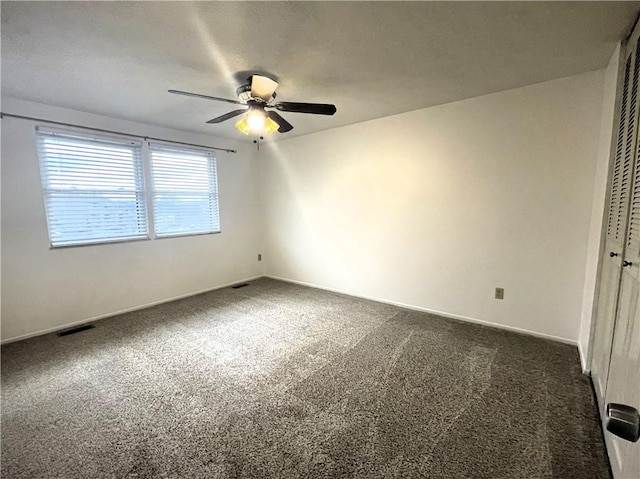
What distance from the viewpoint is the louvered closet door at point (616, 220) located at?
5.06ft

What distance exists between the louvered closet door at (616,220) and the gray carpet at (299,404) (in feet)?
1.07

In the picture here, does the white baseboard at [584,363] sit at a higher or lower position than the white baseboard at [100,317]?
higher

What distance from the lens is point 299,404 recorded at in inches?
74.3

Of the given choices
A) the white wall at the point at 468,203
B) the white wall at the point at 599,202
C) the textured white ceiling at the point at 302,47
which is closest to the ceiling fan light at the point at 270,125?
the textured white ceiling at the point at 302,47

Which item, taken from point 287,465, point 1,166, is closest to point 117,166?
point 1,166

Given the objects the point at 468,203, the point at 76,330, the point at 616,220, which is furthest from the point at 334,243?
the point at 76,330

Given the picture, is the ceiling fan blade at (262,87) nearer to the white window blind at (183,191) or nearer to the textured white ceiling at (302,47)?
the textured white ceiling at (302,47)

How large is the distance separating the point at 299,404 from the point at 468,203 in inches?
98.0

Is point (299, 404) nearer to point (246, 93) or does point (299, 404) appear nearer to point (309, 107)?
point (309, 107)

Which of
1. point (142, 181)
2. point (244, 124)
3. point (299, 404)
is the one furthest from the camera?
point (142, 181)

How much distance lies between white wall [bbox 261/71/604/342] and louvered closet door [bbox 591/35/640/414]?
60 centimetres

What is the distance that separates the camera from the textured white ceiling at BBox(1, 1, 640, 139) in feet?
5.08

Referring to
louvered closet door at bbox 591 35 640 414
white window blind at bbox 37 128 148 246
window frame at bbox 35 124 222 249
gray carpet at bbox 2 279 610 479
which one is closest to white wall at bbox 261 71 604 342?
gray carpet at bbox 2 279 610 479

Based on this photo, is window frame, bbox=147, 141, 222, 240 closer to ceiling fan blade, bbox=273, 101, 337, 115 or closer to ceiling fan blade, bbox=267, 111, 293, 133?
ceiling fan blade, bbox=267, 111, 293, 133
